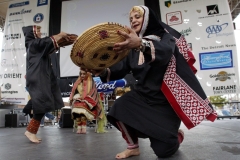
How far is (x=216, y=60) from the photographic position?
438 centimetres

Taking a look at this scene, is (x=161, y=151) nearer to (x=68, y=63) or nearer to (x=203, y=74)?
(x=203, y=74)

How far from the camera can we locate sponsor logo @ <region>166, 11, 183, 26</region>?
4838 mm

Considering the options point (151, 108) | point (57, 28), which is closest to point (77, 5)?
point (57, 28)

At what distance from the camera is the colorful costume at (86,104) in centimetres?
367

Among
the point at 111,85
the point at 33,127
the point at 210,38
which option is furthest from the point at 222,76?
the point at 33,127

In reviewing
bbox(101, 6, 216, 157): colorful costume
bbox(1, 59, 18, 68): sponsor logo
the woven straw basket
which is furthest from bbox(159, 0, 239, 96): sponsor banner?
bbox(1, 59, 18, 68): sponsor logo

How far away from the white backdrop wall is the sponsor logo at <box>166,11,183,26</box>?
71cm

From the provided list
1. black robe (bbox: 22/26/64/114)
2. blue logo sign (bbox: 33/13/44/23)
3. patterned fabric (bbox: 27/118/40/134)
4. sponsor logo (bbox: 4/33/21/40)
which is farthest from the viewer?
sponsor logo (bbox: 4/33/21/40)

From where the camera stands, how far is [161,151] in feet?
4.60

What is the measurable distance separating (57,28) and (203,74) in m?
3.52

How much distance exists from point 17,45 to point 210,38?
4418 mm

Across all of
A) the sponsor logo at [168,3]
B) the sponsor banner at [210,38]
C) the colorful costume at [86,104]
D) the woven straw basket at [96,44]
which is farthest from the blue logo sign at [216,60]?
the woven straw basket at [96,44]

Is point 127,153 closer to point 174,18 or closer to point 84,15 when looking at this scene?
point 174,18

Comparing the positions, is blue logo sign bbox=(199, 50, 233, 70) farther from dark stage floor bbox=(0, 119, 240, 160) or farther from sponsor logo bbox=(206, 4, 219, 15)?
dark stage floor bbox=(0, 119, 240, 160)
